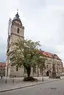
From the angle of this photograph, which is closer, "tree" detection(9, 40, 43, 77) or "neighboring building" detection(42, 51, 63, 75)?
"tree" detection(9, 40, 43, 77)

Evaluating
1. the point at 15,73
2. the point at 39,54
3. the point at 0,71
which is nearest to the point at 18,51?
the point at 39,54

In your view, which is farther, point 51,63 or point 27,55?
point 51,63

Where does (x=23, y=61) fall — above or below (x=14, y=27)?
below

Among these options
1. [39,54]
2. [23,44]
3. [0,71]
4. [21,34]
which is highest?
[21,34]

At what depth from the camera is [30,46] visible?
128 ft

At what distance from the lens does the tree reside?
1451 inches

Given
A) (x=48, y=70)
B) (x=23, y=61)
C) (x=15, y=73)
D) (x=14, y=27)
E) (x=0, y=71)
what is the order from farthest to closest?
1. (x=0, y=71)
2. (x=48, y=70)
3. (x=14, y=27)
4. (x=15, y=73)
5. (x=23, y=61)

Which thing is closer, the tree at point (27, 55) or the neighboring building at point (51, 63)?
the tree at point (27, 55)

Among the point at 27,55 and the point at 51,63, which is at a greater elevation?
the point at 27,55

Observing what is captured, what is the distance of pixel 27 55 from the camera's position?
37.3m

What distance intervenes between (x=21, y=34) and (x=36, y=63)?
39571mm

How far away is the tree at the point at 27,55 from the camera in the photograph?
36.8m

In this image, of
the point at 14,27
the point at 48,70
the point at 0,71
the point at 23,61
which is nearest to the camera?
the point at 23,61

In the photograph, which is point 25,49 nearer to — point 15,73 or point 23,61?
point 23,61
